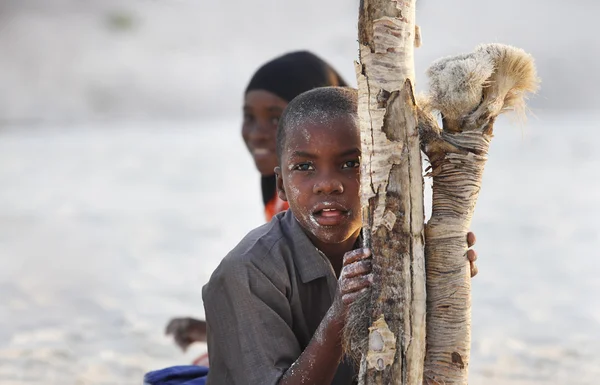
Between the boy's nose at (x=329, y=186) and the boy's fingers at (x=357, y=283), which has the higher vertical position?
the boy's nose at (x=329, y=186)

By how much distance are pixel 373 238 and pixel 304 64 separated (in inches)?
107

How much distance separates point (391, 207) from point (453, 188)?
202 mm

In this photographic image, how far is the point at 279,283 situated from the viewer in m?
2.61

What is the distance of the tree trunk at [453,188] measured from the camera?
2285 mm

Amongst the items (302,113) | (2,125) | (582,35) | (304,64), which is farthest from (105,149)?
(302,113)

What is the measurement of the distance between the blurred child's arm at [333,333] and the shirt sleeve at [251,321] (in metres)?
0.09

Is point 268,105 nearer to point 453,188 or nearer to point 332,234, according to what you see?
point 332,234

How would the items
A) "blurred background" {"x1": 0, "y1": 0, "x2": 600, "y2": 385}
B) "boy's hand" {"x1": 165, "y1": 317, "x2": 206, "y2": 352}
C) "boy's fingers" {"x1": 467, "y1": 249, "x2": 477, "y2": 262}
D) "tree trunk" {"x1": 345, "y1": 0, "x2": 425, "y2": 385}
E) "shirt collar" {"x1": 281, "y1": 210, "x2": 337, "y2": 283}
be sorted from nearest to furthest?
1. "tree trunk" {"x1": 345, "y1": 0, "x2": 425, "y2": 385}
2. "boy's fingers" {"x1": 467, "y1": 249, "x2": 477, "y2": 262}
3. "shirt collar" {"x1": 281, "y1": 210, "x2": 337, "y2": 283}
4. "boy's hand" {"x1": 165, "y1": 317, "x2": 206, "y2": 352}
5. "blurred background" {"x1": 0, "y1": 0, "x2": 600, "y2": 385}

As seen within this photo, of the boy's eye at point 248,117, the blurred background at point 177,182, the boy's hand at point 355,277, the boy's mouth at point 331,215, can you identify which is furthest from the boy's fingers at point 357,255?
the blurred background at point 177,182

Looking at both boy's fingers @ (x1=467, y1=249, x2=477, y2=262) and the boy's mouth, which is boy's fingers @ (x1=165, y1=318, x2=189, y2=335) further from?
boy's fingers @ (x1=467, y1=249, x2=477, y2=262)

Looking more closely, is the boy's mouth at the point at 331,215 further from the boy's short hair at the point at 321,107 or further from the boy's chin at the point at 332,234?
the boy's short hair at the point at 321,107

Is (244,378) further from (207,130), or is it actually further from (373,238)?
(207,130)

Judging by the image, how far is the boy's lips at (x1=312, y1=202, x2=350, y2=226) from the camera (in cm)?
255

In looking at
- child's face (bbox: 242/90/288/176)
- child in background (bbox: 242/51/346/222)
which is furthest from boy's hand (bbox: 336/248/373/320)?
child's face (bbox: 242/90/288/176)
